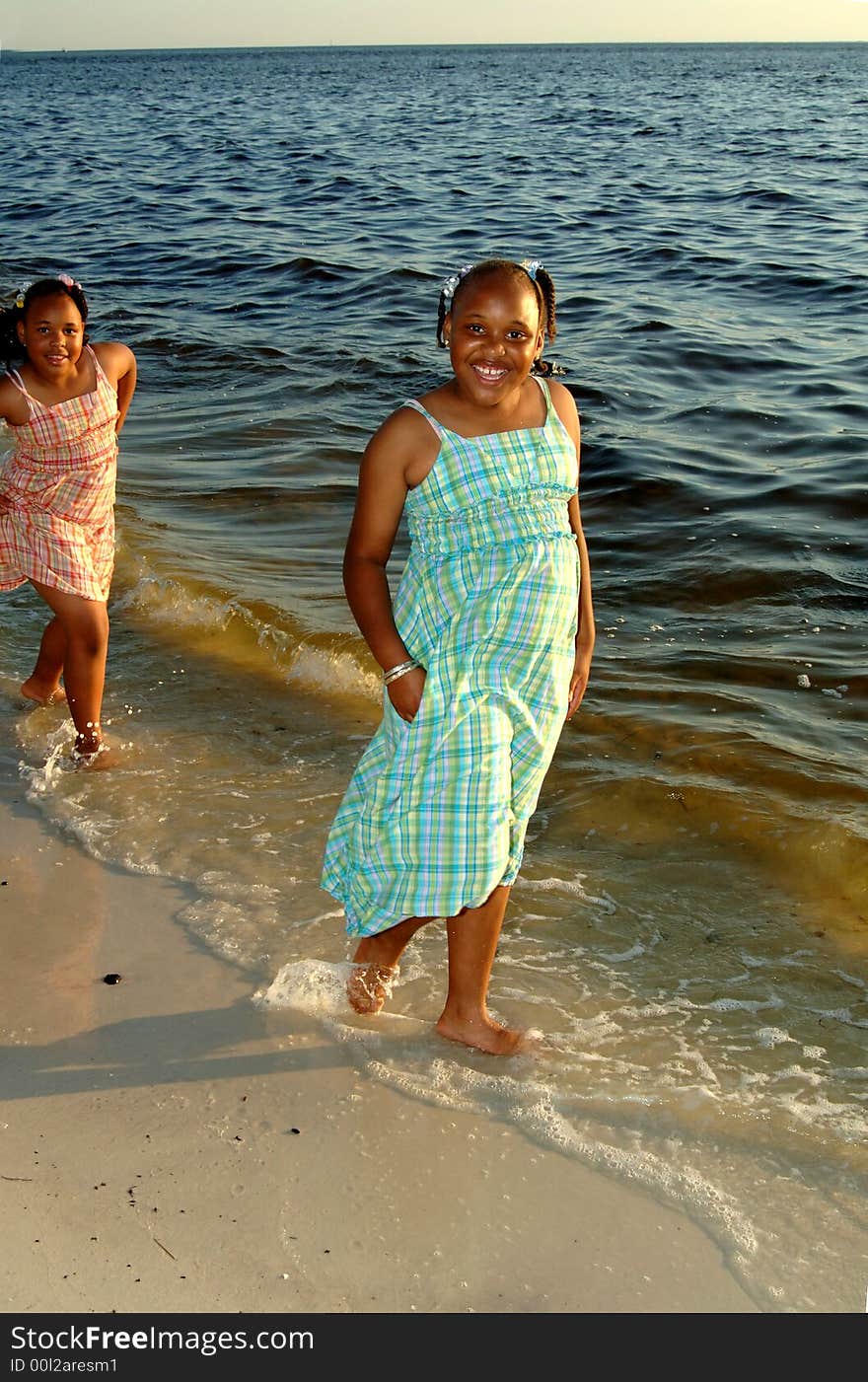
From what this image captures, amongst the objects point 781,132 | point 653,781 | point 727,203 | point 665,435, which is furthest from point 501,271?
point 781,132

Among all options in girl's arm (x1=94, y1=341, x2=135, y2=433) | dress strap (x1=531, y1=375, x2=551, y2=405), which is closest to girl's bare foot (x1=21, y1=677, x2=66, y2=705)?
girl's arm (x1=94, y1=341, x2=135, y2=433)

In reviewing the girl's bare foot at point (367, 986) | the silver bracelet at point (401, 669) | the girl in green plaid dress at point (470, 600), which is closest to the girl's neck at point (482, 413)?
the girl in green plaid dress at point (470, 600)

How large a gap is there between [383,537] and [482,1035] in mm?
1162

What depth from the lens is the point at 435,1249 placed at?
2.58 metres

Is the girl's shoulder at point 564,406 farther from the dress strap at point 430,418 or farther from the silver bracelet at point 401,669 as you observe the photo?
the silver bracelet at point 401,669

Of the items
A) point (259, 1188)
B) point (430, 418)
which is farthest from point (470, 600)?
point (259, 1188)

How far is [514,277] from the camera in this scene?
289cm

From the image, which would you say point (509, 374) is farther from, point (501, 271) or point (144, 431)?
point (144, 431)

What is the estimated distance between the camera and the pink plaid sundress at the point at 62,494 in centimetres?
470

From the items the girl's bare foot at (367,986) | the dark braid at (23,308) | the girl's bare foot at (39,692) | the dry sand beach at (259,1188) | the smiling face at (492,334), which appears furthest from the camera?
the girl's bare foot at (39,692)

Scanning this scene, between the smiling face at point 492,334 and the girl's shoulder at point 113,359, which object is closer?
the smiling face at point 492,334

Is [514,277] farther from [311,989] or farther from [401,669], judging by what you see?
[311,989]

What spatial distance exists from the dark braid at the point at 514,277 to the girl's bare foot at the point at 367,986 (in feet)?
4.81

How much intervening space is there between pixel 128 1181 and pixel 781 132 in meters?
27.9
